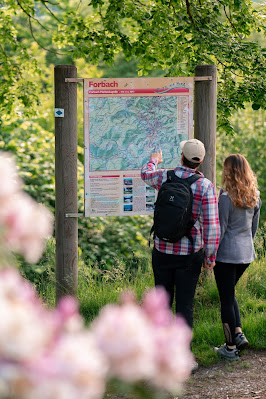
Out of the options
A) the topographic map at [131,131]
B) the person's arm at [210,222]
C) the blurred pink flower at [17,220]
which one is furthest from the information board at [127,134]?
the blurred pink flower at [17,220]

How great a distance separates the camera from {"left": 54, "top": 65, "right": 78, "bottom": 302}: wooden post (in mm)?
5098

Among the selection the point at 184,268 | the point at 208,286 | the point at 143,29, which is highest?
the point at 143,29

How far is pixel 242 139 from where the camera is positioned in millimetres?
12336

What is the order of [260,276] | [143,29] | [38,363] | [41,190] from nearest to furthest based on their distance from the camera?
1. [38,363]
2. [260,276]
3. [143,29]
4. [41,190]

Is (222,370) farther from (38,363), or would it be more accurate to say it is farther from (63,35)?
(63,35)

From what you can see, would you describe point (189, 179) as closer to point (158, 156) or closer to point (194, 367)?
point (158, 156)

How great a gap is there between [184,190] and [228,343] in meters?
1.37

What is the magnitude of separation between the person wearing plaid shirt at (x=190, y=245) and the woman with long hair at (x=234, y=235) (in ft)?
0.79

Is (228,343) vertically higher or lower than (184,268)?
lower

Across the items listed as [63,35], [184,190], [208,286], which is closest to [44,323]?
[184,190]

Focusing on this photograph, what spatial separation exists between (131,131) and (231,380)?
2264 millimetres

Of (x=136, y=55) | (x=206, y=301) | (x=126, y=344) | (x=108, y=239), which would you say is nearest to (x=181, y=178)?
(x=206, y=301)

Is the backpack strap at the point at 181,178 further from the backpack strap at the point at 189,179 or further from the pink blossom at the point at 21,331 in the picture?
the pink blossom at the point at 21,331

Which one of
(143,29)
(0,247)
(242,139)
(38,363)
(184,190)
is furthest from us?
(242,139)
